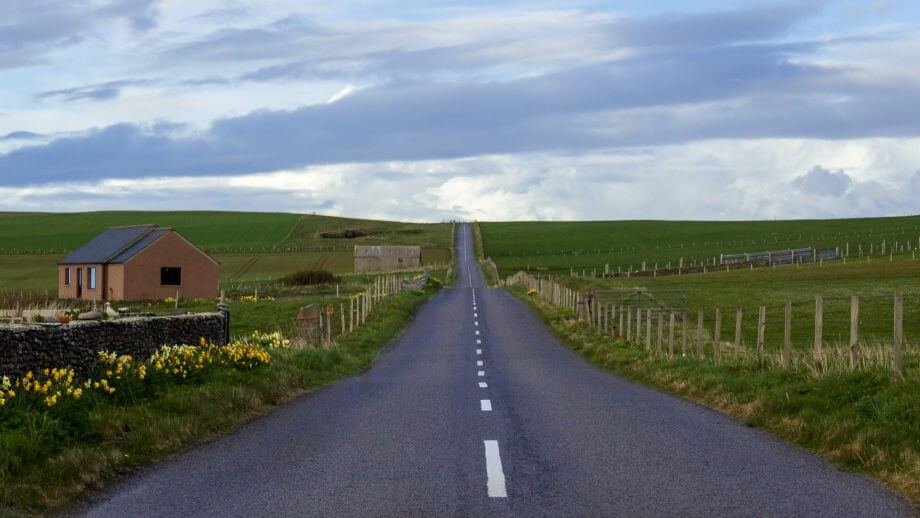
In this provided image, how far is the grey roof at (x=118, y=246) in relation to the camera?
71.0 metres

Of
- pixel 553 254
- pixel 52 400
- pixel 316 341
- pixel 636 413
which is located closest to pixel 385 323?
pixel 316 341

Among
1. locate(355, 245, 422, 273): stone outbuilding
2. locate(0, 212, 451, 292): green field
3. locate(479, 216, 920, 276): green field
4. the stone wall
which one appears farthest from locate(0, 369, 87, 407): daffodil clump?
locate(355, 245, 422, 273): stone outbuilding

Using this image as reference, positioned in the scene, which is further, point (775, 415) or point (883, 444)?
point (775, 415)

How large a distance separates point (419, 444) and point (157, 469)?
302cm

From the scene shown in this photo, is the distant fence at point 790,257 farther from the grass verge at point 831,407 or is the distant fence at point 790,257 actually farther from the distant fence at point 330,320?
the grass verge at point 831,407

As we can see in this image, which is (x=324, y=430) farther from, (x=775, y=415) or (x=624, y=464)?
(x=775, y=415)

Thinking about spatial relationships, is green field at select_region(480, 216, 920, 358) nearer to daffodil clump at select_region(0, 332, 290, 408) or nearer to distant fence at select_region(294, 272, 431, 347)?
distant fence at select_region(294, 272, 431, 347)

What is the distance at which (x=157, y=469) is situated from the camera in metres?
10.7

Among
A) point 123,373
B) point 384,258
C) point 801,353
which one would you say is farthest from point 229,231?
point 123,373

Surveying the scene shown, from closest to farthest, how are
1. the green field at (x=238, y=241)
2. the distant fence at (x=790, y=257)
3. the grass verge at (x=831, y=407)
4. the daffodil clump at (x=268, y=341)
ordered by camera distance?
1. the grass verge at (x=831, y=407)
2. the daffodil clump at (x=268, y=341)
3. the distant fence at (x=790, y=257)
4. the green field at (x=238, y=241)

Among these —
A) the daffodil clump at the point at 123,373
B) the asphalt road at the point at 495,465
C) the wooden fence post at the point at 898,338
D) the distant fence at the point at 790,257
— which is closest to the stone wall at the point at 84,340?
the daffodil clump at the point at 123,373

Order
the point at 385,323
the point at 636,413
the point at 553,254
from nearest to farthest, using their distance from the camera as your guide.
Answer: the point at 636,413, the point at 385,323, the point at 553,254

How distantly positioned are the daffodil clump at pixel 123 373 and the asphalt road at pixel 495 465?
5.54 ft

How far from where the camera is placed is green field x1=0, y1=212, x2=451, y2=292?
4033 inches
